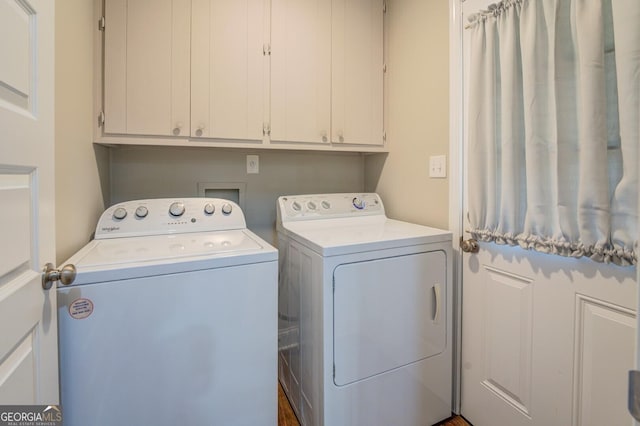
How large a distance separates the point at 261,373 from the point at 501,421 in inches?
44.3

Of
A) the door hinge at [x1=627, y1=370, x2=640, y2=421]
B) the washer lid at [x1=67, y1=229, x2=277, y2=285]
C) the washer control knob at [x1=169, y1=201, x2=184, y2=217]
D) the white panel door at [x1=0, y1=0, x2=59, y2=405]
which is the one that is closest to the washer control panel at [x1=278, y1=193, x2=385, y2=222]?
the washer lid at [x1=67, y1=229, x2=277, y2=285]

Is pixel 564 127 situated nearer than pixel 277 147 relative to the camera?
Yes

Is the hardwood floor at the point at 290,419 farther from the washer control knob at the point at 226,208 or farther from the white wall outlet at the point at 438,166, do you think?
the white wall outlet at the point at 438,166

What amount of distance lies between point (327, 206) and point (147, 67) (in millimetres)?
1209

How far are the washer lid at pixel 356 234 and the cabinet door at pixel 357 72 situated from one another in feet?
1.80

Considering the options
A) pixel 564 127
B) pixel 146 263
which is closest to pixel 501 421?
pixel 564 127

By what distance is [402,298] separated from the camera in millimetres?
1405

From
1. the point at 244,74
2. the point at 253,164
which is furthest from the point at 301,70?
the point at 253,164

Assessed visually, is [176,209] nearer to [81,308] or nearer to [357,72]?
[81,308]

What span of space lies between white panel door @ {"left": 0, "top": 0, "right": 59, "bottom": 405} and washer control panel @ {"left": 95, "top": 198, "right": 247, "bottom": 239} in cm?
63

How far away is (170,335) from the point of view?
101 cm

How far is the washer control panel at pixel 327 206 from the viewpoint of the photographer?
1.80 metres

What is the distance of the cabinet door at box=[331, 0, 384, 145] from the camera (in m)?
1.89

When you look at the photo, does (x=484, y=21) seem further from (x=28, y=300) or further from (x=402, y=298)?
(x=28, y=300)
